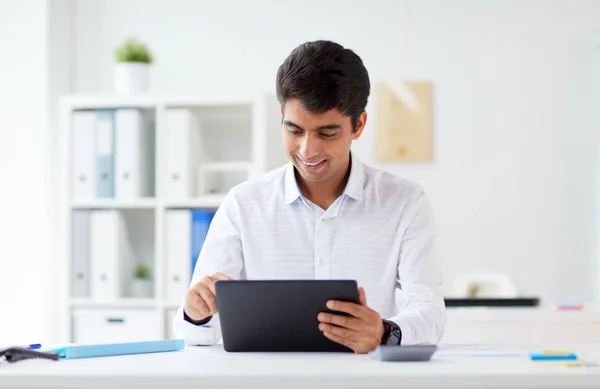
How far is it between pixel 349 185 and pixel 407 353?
2.22 feet

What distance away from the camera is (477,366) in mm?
1432

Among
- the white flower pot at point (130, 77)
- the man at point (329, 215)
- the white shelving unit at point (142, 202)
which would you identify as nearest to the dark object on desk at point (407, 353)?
the man at point (329, 215)

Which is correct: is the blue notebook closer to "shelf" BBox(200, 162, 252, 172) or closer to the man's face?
the man's face

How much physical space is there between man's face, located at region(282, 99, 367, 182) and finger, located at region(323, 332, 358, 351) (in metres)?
0.49

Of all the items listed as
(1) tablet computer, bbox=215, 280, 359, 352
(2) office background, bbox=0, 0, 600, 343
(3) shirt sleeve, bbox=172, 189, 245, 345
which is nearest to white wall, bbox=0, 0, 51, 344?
(2) office background, bbox=0, 0, 600, 343

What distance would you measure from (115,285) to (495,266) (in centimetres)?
163

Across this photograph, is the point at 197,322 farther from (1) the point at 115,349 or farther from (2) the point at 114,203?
(2) the point at 114,203

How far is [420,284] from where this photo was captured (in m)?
1.96

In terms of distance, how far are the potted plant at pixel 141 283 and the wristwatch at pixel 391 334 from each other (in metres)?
1.94

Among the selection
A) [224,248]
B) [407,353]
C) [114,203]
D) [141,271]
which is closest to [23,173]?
[114,203]

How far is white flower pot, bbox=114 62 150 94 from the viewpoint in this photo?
11.5ft

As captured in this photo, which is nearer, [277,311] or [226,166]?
[277,311]

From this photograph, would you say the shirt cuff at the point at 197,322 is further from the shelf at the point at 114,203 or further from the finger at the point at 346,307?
the shelf at the point at 114,203

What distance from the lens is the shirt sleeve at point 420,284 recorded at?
1.82 m
